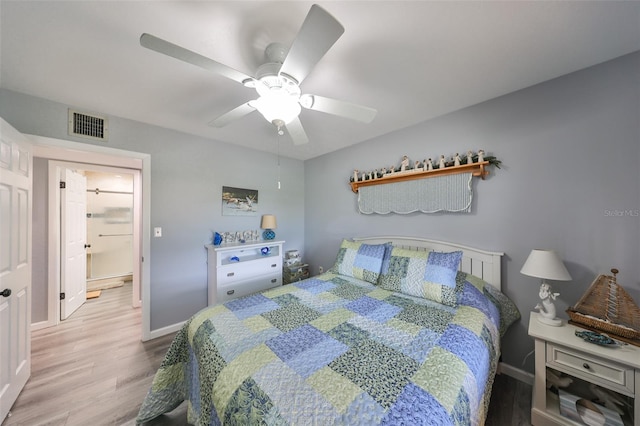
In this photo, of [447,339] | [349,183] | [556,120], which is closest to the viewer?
[447,339]

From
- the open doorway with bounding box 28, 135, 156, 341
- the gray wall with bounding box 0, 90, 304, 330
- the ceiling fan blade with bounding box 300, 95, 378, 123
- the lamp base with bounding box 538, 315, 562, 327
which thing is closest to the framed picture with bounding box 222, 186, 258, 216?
the gray wall with bounding box 0, 90, 304, 330

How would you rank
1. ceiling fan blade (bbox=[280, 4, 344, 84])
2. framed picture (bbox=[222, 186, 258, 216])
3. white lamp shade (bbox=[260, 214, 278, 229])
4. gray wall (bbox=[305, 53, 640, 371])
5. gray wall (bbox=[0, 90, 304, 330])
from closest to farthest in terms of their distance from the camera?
ceiling fan blade (bbox=[280, 4, 344, 84]) → gray wall (bbox=[305, 53, 640, 371]) → gray wall (bbox=[0, 90, 304, 330]) → framed picture (bbox=[222, 186, 258, 216]) → white lamp shade (bbox=[260, 214, 278, 229])

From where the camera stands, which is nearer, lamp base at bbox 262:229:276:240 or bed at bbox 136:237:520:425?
bed at bbox 136:237:520:425

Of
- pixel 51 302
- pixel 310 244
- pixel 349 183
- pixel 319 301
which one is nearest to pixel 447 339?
pixel 319 301

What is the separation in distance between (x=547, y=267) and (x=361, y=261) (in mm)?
1391

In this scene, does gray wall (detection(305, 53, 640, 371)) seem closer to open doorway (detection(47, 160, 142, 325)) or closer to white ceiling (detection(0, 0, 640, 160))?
white ceiling (detection(0, 0, 640, 160))

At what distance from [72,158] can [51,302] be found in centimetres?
183

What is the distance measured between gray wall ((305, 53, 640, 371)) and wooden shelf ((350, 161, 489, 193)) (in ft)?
0.41

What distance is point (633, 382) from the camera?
46.0 inches

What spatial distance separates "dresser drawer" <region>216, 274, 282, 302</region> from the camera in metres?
2.69

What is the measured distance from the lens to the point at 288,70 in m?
1.14

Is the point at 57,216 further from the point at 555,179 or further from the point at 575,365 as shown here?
the point at 555,179

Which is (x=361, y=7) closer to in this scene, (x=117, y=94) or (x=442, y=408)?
Answer: (x=442, y=408)

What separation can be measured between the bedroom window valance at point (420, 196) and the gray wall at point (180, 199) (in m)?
1.77
